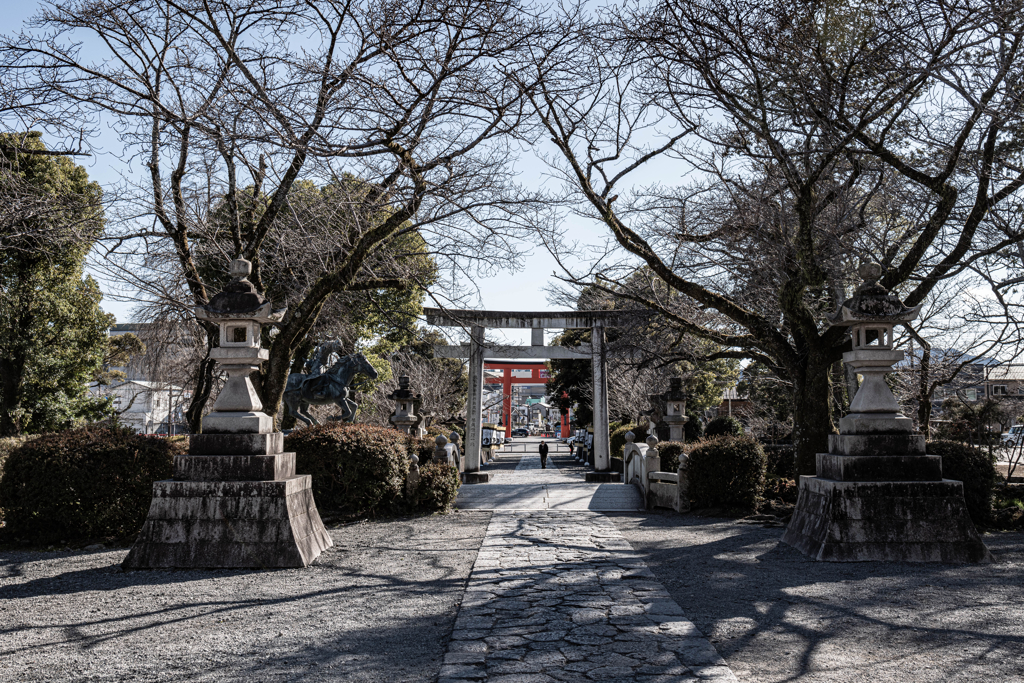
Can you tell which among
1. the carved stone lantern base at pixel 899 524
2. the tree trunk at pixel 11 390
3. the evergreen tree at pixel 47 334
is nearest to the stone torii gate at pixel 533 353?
the evergreen tree at pixel 47 334

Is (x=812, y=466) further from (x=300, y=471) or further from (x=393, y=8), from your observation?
(x=393, y=8)

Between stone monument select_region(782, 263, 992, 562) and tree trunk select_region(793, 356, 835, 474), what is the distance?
139 inches

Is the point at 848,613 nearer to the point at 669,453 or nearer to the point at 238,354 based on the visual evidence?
the point at 238,354

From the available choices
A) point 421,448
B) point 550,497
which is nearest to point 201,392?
point 421,448

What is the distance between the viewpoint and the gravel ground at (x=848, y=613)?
13.3 feet

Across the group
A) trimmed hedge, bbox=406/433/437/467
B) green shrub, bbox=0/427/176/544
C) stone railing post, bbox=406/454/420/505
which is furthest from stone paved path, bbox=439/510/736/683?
trimmed hedge, bbox=406/433/437/467

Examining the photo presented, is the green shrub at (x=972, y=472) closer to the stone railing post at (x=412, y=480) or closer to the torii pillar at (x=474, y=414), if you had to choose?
the stone railing post at (x=412, y=480)

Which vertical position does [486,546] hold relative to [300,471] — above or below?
below

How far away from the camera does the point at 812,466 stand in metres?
11.6

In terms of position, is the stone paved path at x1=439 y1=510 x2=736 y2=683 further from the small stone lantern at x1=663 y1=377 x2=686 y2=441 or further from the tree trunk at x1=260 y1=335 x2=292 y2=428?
the small stone lantern at x1=663 y1=377 x2=686 y2=441

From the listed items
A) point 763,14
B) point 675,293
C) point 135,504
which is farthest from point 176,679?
point 675,293

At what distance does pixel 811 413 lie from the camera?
38.1 feet

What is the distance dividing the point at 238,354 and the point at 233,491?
1.44m

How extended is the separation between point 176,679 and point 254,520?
3.26 m
